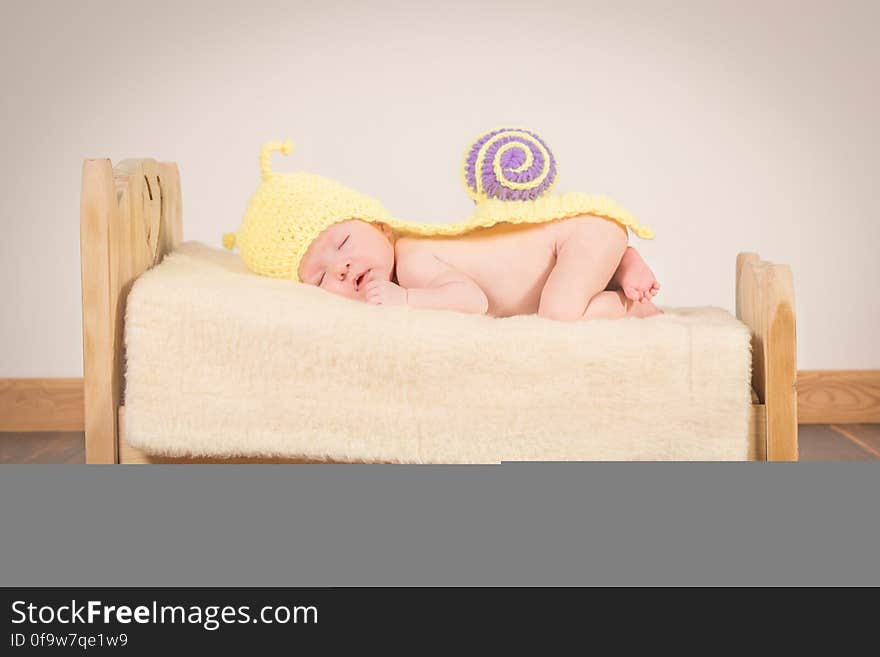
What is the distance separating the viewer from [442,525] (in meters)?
0.47

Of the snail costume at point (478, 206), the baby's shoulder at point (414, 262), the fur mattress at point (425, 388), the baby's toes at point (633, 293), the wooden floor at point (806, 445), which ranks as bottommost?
the wooden floor at point (806, 445)

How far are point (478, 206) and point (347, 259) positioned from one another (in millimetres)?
244

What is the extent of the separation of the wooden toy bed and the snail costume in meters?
0.24

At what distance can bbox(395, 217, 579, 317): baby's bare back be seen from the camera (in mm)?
1627

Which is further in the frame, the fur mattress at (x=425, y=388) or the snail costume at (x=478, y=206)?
the snail costume at (x=478, y=206)

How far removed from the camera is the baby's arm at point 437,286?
5.04ft

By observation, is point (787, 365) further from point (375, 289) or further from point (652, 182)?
point (652, 182)

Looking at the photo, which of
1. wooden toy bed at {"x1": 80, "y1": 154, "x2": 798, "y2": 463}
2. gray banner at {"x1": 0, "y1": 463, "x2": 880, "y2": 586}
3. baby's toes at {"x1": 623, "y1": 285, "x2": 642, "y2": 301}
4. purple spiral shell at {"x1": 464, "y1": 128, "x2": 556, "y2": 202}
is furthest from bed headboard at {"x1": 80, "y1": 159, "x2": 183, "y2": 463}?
gray banner at {"x1": 0, "y1": 463, "x2": 880, "y2": 586}

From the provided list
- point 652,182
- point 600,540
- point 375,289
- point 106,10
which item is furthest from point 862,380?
point 600,540

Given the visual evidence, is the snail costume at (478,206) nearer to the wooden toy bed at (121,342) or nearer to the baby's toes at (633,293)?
the baby's toes at (633,293)

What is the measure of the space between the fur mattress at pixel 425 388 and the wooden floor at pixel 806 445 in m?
0.95

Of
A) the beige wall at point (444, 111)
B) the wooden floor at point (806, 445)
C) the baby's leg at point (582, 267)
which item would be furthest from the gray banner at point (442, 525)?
the beige wall at point (444, 111)

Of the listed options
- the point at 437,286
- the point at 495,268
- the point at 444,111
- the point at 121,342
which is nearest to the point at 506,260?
the point at 495,268

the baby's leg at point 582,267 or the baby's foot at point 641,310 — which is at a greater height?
the baby's leg at point 582,267
